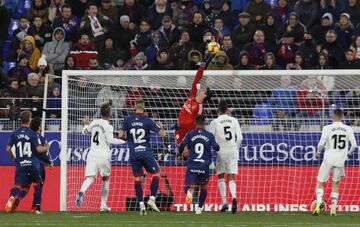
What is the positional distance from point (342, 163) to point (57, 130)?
6505 millimetres

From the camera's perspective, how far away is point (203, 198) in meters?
23.8

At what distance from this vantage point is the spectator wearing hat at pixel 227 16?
3106 centimetres

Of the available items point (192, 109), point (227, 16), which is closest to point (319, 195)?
point (192, 109)

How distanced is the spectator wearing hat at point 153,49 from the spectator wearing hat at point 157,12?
1.12 metres

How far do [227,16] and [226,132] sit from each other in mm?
7270

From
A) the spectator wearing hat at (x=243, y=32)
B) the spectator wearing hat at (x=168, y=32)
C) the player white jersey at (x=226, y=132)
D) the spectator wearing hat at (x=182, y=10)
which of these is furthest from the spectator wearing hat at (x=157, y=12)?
the player white jersey at (x=226, y=132)

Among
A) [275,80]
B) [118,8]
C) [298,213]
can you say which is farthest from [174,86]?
[118,8]

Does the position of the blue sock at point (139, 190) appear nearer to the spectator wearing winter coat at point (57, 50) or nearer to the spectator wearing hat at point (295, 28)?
the spectator wearing winter coat at point (57, 50)

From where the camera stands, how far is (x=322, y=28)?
98.3ft

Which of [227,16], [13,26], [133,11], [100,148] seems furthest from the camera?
[13,26]

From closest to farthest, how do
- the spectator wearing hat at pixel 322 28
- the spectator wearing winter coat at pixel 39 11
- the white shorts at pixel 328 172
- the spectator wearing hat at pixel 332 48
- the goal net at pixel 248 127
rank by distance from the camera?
the white shorts at pixel 328 172, the goal net at pixel 248 127, the spectator wearing hat at pixel 332 48, the spectator wearing hat at pixel 322 28, the spectator wearing winter coat at pixel 39 11

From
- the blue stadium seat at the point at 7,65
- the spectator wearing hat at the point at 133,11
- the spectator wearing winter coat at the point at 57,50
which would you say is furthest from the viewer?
the spectator wearing hat at the point at 133,11

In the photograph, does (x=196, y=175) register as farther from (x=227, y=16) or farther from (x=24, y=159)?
(x=227, y=16)

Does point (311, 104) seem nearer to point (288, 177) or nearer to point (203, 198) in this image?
point (288, 177)
